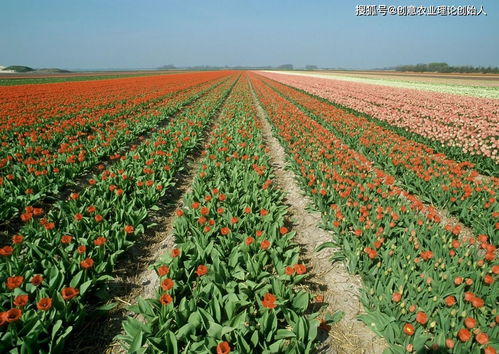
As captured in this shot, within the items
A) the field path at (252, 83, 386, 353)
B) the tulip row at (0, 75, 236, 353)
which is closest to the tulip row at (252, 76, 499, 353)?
the field path at (252, 83, 386, 353)

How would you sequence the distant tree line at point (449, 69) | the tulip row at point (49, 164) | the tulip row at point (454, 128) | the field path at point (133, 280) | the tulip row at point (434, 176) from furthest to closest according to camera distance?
1. the distant tree line at point (449, 69)
2. the tulip row at point (454, 128)
3. the tulip row at point (49, 164)
4. the tulip row at point (434, 176)
5. the field path at point (133, 280)

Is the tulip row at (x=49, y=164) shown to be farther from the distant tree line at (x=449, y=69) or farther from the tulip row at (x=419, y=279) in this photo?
the distant tree line at (x=449, y=69)

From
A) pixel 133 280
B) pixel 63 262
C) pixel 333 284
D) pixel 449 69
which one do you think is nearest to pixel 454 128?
pixel 333 284

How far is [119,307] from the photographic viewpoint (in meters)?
3.33

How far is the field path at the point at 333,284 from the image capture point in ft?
9.65

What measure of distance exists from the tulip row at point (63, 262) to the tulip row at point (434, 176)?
5.49 meters

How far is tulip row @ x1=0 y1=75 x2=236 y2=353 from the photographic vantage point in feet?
8.15

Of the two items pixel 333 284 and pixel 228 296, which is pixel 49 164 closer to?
pixel 228 296

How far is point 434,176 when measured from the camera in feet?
20.4

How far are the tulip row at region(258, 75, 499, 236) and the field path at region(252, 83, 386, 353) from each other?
7.74 ft

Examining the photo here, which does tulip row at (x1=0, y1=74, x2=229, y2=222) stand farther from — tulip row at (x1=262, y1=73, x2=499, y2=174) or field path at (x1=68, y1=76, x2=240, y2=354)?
tulip row at (x1=262, y1=73, x2=499, y2=174)

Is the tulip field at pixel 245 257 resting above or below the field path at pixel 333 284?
above

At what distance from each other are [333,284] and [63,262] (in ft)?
11.6

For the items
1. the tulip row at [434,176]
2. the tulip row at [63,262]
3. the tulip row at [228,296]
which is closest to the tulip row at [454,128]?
the tulip row at [434,176]
